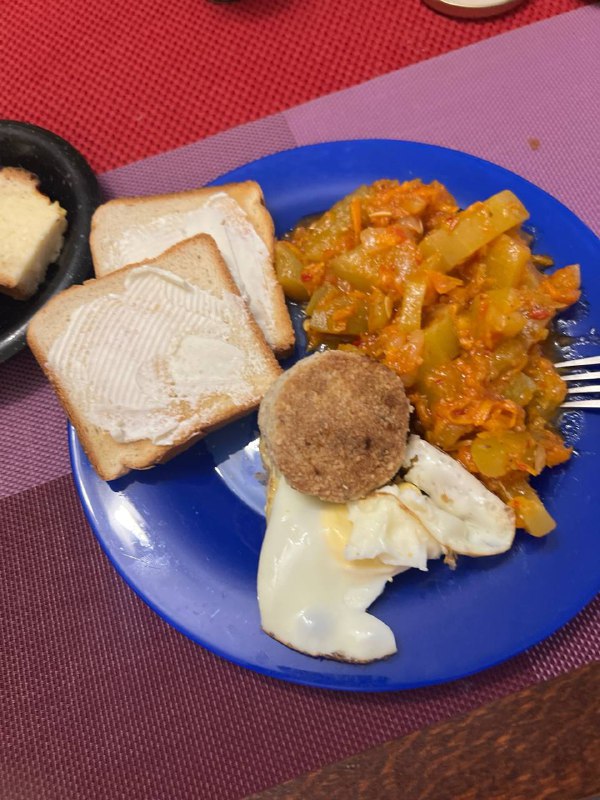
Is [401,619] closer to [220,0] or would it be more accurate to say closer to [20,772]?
[20,772]

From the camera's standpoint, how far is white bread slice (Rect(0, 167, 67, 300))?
2303 mm

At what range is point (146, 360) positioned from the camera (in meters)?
2.06

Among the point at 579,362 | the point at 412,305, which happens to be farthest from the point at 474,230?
the point at 579,362

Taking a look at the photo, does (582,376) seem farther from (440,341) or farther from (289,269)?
(289,269)

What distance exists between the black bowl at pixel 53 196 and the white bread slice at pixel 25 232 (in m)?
0.04

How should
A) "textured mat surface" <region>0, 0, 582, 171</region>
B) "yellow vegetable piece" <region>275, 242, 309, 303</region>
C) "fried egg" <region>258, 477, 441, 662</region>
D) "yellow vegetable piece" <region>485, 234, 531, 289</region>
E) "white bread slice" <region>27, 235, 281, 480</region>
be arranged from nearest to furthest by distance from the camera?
"fried egg" <region>258, 477, 441, 662</region> < "yellow vegetable piece" <region>485, 234, 531, 289</region> < "white bread slice" <region>27, 235, 281, 480</region> < "yellow vegetable piece" <region>275, 242, 309, 303</region> < "textured mat surface" <region>0, 0, 582, 171</region>

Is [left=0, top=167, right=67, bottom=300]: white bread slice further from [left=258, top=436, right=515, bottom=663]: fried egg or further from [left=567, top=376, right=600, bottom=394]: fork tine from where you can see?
[left=567, top=376, right=600, bottom=394]: fork tine

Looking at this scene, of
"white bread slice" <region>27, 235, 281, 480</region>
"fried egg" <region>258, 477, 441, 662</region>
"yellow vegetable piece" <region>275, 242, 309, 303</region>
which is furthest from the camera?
"yellow vegetable piece" <region>275, 242, 309, 303</region>

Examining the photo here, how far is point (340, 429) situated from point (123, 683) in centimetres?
114

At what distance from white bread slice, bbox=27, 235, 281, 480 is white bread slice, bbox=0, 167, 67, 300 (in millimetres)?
255

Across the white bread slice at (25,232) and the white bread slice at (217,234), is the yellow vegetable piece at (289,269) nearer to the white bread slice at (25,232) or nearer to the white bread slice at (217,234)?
the white bread slice at (217,234)

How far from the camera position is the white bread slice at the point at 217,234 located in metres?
2.25

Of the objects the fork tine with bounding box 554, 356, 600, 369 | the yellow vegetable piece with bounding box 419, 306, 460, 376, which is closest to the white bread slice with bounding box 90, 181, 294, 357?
the yellow vegetable piece with bounding box 419, 306, 460, 376

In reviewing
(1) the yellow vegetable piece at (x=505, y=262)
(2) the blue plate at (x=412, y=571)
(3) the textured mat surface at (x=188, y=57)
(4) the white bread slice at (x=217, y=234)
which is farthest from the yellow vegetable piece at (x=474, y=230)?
(3) the textured mat surface at (x=188, y=57)
